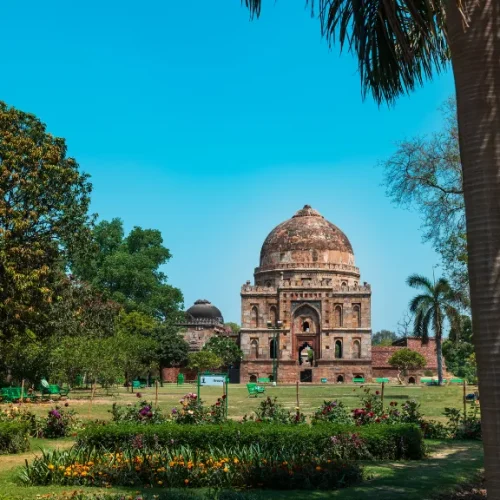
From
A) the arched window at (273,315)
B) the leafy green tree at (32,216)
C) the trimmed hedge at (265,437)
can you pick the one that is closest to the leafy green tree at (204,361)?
the arched window at (273,315)

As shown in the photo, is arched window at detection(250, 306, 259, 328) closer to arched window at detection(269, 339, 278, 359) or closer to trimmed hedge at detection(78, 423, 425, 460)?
arched window at detection(269, 339, 278, 359)

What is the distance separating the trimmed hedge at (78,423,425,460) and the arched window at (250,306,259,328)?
1709 inches

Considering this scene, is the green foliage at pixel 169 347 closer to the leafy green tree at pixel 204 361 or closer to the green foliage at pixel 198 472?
the leafy green tree at pixel 204 361

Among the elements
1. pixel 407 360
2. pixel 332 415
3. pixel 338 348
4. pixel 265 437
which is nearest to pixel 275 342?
pixel 338 348

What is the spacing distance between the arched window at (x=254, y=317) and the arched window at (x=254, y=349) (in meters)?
1.37

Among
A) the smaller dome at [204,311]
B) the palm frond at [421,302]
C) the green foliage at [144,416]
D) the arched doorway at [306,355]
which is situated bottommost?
the green foliage at [144,416]

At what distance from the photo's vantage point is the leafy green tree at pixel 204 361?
1877 inches

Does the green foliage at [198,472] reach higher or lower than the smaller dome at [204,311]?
lower

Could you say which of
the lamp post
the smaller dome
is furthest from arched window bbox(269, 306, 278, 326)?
the smaller dome

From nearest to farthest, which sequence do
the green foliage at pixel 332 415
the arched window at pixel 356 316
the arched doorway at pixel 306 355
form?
the green foliage at pixel 332 415
the arched window at pixel 356 316
the arched doorway at pixel 306 355

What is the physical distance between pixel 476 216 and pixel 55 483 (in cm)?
691

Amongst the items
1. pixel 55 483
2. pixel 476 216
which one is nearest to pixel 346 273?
pixel 55 483

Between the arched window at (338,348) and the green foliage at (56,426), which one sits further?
the arched window at (338,348)

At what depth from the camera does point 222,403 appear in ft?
41.5
